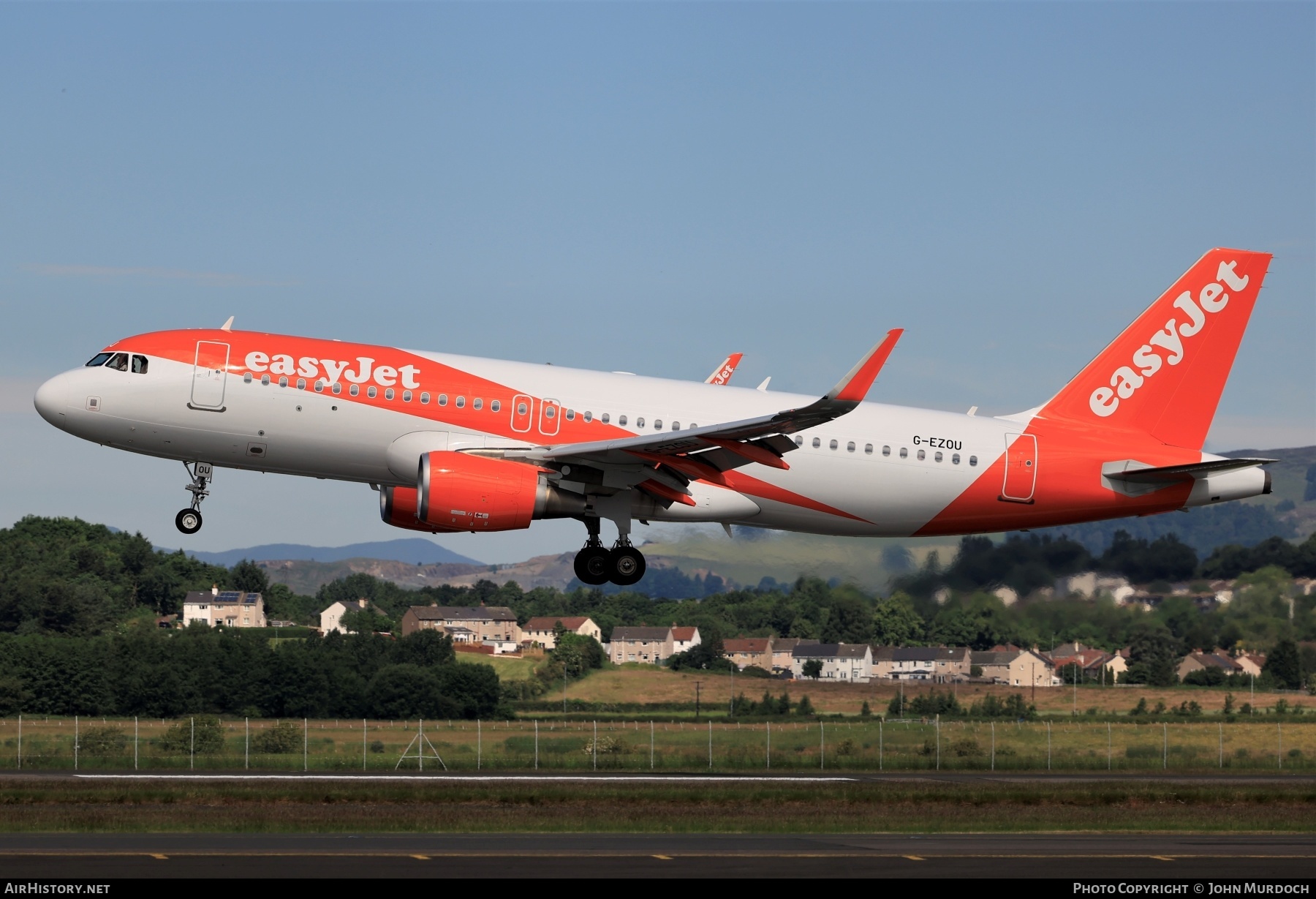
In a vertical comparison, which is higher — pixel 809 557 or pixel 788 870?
pixel 809 557

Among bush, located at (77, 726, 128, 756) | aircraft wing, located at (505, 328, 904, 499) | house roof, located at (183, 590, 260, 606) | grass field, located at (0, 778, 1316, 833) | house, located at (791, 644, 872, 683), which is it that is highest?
aircraft wing, located at (505, 328, 904, 499)

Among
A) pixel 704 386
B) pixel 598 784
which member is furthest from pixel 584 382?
pixel 598 784

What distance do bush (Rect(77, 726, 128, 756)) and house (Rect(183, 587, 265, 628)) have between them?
244 ft

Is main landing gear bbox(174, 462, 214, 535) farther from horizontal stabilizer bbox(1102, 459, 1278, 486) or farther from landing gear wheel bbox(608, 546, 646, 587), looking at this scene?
horizontal stabilizer bbox(1102, 459, 1278, 486)

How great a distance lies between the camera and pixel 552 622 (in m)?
128

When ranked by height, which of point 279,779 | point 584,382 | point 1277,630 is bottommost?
point 279,779

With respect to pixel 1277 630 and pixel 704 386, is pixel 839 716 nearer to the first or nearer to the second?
pixel 1277 630

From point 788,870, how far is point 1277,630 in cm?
3800

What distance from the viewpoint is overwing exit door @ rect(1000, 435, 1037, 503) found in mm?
39219

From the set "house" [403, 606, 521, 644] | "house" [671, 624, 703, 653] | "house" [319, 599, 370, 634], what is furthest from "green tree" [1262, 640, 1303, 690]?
"house" [319, 599, 370, 634]
